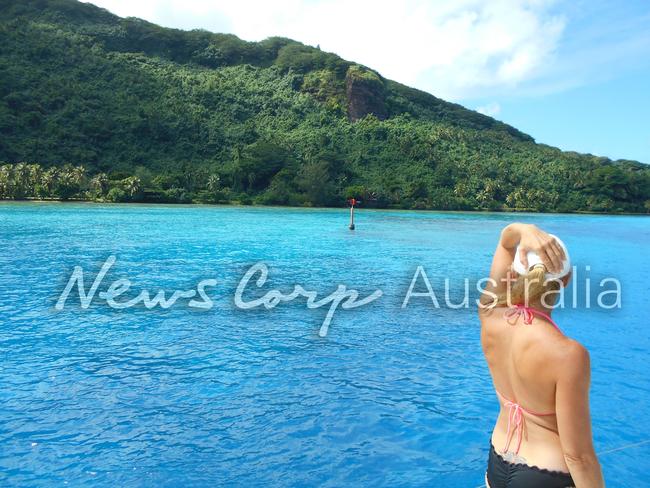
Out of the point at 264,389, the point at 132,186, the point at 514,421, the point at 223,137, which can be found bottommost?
the point at 264,389

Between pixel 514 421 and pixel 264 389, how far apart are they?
5222mm

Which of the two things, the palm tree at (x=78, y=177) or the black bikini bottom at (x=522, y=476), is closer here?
the black bikini bottom at (x=522, y=476)

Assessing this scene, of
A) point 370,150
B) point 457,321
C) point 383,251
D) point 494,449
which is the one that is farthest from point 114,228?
point 370,150

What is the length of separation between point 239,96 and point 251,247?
96107 mm

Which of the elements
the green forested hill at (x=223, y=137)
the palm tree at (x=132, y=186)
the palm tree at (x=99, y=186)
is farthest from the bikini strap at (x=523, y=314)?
the palm tree at (x=99, y=186)

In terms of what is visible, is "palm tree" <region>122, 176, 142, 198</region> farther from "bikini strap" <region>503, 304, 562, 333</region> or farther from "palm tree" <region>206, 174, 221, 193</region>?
"bikini strap" <region>503, 304, 562, 333</region>

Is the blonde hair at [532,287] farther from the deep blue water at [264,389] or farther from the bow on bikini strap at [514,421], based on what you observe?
the deep blue water at [264,389]

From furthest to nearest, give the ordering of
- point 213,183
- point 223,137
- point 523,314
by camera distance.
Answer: point 223,137
point 213,183
point 523,314

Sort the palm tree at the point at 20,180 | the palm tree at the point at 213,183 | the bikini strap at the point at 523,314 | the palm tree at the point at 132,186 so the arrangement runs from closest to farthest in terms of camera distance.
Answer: the bikini strap at the point at 523,314 → the palm tree at the point at 20,180 → the palm tree at the point at 132,186 → the palm tree at the point at 213,183

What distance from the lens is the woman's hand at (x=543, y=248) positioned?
1.97 metres

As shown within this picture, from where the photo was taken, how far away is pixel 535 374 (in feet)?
6.50

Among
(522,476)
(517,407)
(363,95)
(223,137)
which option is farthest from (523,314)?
(363,95)

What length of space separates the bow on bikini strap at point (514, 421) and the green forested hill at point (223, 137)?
56.5 meters

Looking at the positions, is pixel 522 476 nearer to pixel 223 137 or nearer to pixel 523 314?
pixel 523 314
